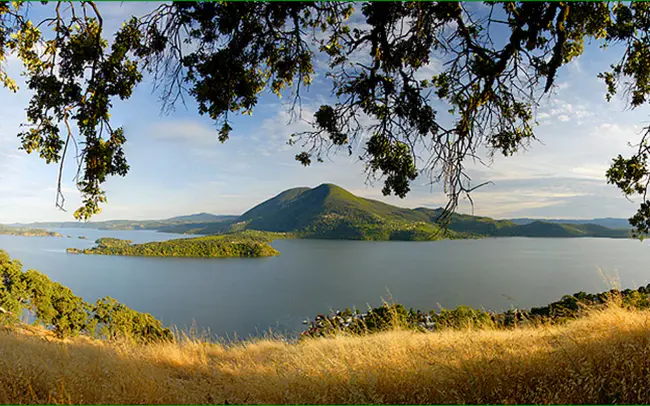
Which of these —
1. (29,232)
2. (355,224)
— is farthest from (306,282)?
(29,232)

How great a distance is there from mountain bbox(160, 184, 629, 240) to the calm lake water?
118 ft

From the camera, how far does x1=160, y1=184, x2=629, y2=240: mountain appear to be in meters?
127

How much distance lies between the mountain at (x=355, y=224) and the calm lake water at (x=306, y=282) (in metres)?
35.8

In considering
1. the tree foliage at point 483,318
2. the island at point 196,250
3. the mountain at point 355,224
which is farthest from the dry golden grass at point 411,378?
the mountain at point 355,224

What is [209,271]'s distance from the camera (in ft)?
235

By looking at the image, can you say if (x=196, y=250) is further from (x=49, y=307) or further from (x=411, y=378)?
(x=411, y=378)

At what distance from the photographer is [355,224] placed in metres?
138

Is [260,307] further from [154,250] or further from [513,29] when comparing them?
[154,250]

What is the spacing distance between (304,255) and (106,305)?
255 ft

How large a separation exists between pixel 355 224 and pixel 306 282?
260 feet

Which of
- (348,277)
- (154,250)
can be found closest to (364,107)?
(348,277)

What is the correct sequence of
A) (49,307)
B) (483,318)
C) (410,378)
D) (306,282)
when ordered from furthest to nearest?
(306,282) < (49,307) < (483,318) < (410,378)

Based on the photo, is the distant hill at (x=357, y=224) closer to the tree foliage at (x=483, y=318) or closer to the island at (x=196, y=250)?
the island at (x=196, y=250)

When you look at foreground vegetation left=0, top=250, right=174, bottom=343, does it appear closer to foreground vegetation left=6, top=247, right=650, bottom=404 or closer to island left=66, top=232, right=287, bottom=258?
foreground vegetation left=6, top=247, right=650, bottom=404
